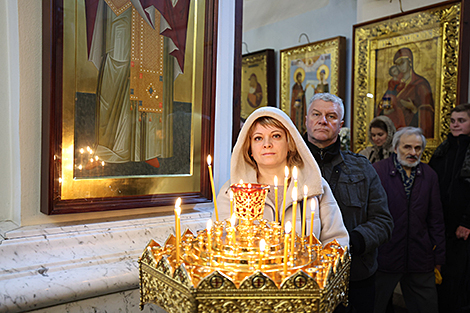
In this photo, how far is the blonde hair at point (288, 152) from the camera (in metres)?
1.57

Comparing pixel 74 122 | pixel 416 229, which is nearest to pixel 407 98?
pixel 416 229

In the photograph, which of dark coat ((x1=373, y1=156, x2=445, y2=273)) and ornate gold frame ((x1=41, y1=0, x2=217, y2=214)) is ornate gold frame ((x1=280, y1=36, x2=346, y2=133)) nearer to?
dark coat ((x1=373, y1=156, x2=445, y2=273))

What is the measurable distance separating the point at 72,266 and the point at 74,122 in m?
0.58

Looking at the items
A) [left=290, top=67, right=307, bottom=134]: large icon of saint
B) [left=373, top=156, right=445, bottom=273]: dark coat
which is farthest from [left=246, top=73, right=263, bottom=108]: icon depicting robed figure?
[left=373, top=156, right=445, bottom=273]: dark coat

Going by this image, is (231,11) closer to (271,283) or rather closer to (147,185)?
(147,185)

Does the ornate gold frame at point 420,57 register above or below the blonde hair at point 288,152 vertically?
above

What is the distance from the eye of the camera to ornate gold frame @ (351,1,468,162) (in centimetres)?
358

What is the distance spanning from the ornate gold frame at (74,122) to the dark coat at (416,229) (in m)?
1.65

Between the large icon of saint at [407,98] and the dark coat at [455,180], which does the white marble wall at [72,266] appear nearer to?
the dark coat at [455,180]

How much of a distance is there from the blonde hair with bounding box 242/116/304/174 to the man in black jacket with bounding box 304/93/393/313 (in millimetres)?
433

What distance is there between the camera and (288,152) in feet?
5.48

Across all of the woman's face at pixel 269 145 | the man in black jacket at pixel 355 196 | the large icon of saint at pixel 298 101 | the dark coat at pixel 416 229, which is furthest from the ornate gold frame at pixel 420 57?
the woman's face at pixel 269 145

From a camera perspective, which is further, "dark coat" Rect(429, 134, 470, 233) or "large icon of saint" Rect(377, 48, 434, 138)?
"large icon of saint" Rect(377, 48, 434, 138)

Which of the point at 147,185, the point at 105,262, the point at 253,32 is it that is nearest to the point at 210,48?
the point at 147,185
